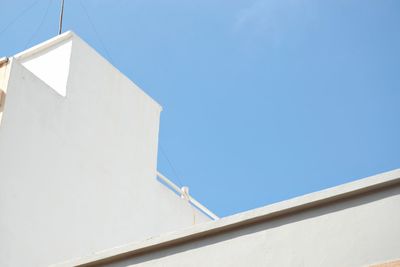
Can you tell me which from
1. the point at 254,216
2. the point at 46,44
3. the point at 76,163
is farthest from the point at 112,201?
the point at 254,216

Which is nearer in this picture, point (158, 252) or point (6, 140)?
point (158, 252)

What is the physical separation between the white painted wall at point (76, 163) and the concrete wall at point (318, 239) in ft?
16.8

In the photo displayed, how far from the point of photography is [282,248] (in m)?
5.63

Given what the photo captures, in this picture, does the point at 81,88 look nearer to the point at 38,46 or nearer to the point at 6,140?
the point at 38,46

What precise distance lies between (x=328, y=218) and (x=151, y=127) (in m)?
9.09

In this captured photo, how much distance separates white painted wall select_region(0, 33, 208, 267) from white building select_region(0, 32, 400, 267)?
0.02 meters

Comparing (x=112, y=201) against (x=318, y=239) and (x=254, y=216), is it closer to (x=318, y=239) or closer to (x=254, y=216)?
(x=254, y=216)

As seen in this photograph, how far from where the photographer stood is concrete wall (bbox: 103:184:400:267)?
5.27 metres

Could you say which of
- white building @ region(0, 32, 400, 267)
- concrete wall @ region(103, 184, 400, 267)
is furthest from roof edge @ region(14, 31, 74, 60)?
concrete wall @ region(103, 184, 400, 267)

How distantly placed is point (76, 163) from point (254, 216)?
667cm

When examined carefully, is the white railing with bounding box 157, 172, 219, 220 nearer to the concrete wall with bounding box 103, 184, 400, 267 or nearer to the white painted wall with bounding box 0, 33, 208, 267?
the white painted wall with bounding box 0, 33, 208, 267

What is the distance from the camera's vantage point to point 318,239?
18.0 feet

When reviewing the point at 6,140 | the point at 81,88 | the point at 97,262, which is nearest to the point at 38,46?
the point at 81,88

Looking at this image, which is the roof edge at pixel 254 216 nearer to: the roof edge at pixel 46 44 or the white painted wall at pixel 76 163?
the white painted wall at pixel 76 163
